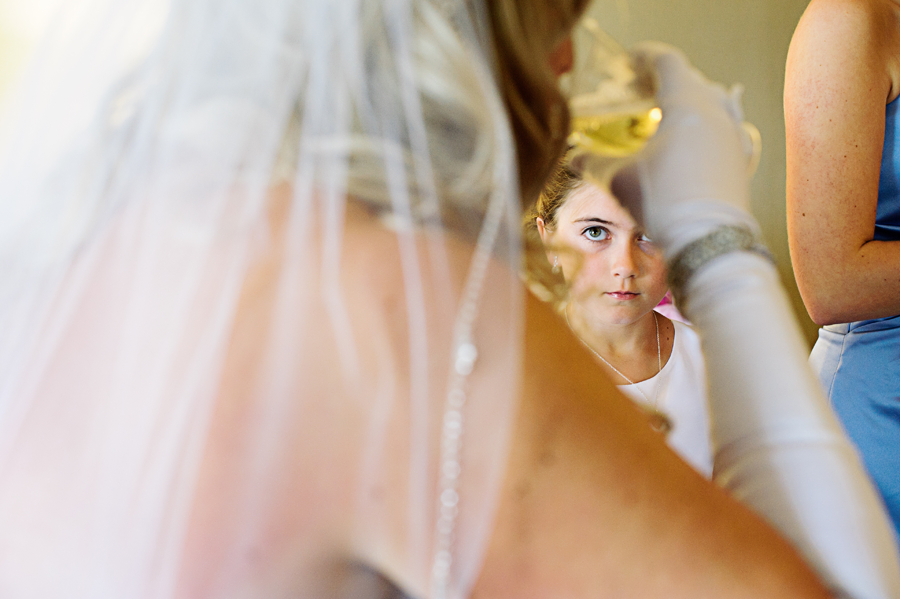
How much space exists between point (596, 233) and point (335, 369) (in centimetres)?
112

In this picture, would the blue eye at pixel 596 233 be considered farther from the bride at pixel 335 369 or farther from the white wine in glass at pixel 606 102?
the bride at pixel 335 369

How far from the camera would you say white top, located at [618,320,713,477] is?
128 centimetres

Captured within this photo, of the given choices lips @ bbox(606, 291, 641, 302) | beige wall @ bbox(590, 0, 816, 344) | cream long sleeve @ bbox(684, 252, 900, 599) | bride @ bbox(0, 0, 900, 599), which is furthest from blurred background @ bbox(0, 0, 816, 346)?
bride @ bbox(0, 0, 900, 599)

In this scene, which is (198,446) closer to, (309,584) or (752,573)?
(309,584)

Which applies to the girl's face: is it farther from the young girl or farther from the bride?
the bride

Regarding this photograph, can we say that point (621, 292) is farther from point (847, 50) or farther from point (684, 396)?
point (847, 50)

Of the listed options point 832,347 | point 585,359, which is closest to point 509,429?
point 585,359

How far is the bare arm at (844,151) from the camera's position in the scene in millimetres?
906

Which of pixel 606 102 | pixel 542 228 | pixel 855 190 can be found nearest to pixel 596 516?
→ pixel 606 102

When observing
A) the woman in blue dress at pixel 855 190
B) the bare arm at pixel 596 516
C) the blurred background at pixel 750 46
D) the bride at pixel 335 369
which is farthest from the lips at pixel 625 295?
the blurred background at pixel 750 46

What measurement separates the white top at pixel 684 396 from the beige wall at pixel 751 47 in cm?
112

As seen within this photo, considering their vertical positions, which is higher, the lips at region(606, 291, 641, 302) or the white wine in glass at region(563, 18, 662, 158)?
the white wine in glass at region(563, 18, 662, 158)

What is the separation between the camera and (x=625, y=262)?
1430 millimetres

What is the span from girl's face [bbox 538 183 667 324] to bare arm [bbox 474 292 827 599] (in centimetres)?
Result: 101
